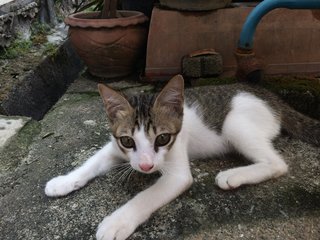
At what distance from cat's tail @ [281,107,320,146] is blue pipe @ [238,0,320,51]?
0.43m

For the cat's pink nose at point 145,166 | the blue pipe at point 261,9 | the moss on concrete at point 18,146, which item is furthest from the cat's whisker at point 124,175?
the blue pipe at point 261,9

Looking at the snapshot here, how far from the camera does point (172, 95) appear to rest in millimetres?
1539

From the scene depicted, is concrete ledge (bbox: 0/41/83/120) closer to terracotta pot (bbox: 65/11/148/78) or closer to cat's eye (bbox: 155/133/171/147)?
terracotta pot (bbox: 65/11/148/78)

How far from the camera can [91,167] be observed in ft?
5.54

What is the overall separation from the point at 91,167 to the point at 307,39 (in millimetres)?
1612

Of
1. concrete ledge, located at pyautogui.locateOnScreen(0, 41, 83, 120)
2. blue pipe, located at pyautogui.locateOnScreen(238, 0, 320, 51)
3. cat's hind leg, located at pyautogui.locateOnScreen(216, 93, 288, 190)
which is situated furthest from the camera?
concrete ledge, located at pyautogui.locateOnScreen(0, 41, 83, 120)

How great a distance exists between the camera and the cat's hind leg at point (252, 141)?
157 centimetres

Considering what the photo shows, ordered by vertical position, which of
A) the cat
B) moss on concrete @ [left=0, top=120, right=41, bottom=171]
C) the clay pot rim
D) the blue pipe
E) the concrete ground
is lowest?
the concrete ground

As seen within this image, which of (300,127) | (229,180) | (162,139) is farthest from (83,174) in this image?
(300,127)

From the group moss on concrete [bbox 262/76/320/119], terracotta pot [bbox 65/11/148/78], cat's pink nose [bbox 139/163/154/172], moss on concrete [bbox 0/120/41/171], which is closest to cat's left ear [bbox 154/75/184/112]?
cat's pink nose [bbox 139/163/154/172]

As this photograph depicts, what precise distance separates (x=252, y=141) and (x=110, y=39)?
1303 millimetres

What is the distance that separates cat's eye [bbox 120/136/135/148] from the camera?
1476 mm

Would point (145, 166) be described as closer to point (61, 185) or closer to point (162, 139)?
point (162, 139)

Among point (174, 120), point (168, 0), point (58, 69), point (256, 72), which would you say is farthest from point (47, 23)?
point (174, 120)
